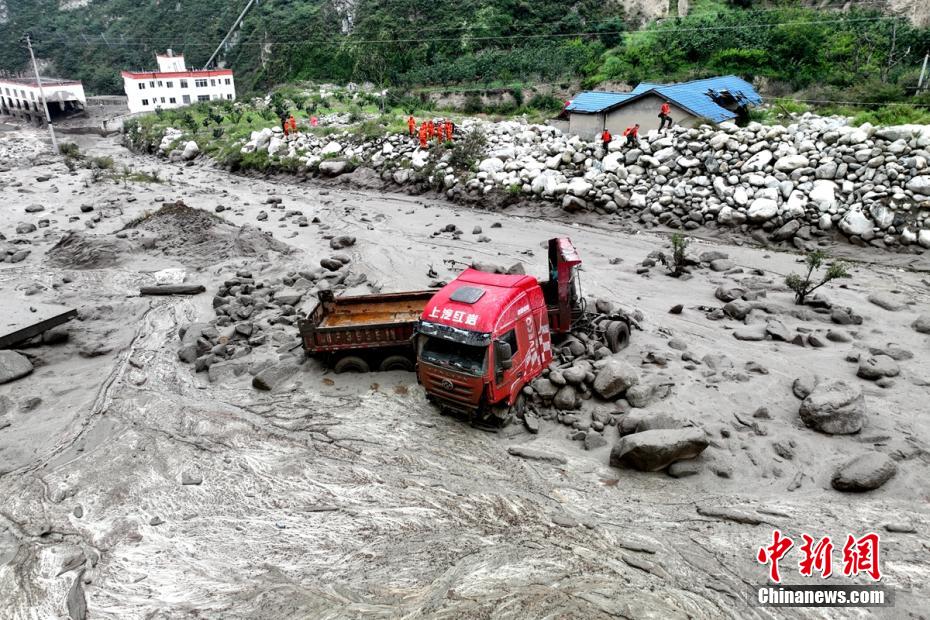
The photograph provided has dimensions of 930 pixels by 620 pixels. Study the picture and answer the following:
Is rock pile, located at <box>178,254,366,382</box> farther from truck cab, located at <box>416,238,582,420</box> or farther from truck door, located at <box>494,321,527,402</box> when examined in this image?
truck door, located at <box>494,321,527,402</box>

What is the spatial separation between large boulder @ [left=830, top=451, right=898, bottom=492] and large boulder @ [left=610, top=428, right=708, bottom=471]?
1.65 meters

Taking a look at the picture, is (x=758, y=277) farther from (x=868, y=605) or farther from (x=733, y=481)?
(x=868, y=605)

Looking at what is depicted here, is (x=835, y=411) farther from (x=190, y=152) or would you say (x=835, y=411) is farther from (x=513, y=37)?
(x=513, y=37)

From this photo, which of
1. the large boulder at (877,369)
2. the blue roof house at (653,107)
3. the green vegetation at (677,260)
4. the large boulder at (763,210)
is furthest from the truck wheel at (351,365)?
the blue roof house at (653,107)

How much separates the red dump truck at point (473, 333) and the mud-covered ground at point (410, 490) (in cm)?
47

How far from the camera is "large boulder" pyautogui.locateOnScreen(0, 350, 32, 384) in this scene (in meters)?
10.5

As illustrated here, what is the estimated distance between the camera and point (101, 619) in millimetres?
5871

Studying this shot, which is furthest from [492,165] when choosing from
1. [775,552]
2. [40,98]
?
[40,98]

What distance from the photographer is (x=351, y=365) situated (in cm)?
1029

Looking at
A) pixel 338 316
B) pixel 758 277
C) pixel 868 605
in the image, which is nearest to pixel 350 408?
pixel 338 316

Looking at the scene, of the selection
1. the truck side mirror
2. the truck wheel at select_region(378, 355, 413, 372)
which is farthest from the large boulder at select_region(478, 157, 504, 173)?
the truck side mirror

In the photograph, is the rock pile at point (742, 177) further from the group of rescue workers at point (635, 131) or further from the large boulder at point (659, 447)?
the large boulder at point (659, 447)

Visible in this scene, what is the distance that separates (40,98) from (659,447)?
68.9 meters

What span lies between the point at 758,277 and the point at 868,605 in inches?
403
